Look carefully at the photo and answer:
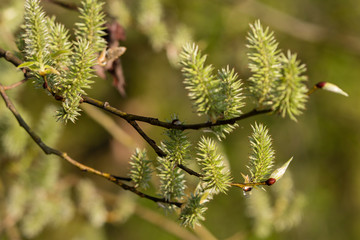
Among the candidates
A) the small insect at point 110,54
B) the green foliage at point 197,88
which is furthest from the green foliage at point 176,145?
the small insect at point 110,54

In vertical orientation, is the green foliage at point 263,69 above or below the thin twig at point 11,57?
above

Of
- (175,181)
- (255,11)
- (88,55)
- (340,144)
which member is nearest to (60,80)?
(88,55)

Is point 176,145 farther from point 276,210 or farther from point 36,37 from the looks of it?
point 276,210

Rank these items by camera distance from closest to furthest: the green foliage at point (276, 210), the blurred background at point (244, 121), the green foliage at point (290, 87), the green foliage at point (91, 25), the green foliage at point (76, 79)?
1. the green foliage at point (290, 87)
2. the green foliage at point (76, 79)
3. the green foliage at point (91, 25)
4. the green foliage at point (276, 210)
5. the blurred background at point (244, 121)

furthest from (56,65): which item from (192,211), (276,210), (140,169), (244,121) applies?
(244,121)

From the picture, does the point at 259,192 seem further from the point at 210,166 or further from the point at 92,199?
the point at 210,166

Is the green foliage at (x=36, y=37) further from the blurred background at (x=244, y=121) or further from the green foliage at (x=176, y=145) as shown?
the blurred background at (x=244, y=121)

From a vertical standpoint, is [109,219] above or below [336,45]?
below
